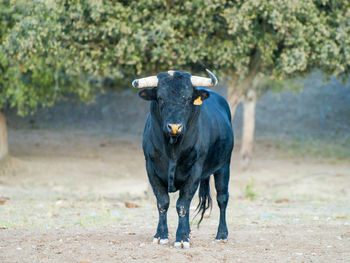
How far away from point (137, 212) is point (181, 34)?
160 inches

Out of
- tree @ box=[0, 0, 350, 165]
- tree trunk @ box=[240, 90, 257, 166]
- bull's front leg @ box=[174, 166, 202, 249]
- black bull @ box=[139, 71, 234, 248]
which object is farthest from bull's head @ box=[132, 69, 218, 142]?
tree trunk @ box=[240, 90, 257, 166]

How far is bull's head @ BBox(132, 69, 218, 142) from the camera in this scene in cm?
616

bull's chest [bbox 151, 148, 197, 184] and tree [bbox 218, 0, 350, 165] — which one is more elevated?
tree [bbox 218, 0, 350, 165]

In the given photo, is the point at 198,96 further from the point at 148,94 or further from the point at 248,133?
the point at 248,133

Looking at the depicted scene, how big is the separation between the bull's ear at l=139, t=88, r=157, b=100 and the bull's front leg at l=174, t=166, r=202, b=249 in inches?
39.2

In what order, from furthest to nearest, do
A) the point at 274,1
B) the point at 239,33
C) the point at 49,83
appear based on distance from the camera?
1. the point at 49,83
2. the point at 239,33
3. the point at 274,1

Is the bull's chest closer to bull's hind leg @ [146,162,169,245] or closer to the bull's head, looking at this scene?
bull's hind leg @ [146,162,169,245]

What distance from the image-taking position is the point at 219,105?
322 inches

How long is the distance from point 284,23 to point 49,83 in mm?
8481

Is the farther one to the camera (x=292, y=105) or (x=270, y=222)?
(x=292, y=105)

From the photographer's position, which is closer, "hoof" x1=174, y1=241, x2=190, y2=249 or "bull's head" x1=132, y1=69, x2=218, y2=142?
"bull's head" x1=132, y1=69, x2=218, y2=142

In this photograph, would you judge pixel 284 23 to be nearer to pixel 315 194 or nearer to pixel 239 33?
pixel 239 33

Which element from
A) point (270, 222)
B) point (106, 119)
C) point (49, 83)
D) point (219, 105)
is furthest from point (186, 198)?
point (106, 119)

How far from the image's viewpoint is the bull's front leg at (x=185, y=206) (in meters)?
6.61
